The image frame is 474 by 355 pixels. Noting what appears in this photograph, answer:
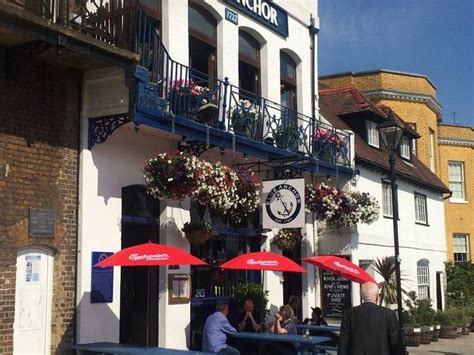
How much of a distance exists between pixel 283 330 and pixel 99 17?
240 inches

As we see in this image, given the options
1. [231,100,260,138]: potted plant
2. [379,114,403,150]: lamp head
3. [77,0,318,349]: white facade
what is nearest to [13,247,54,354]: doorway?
[77,0,318,349]: white facade

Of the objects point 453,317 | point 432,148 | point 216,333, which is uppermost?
point 432,148

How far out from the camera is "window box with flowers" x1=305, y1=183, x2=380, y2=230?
15102mm

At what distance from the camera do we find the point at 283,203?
42.8ft

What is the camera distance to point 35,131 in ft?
31.5

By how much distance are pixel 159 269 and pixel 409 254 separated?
11669 millimetres

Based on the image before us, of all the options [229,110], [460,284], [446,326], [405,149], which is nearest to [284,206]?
[229,110]

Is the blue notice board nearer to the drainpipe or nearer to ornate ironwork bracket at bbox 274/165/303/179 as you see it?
ornate ironwork bracket at bbox 274/165/303/179

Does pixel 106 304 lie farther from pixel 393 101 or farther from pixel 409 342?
pixel 393 101

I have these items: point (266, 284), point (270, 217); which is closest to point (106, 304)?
point (270, 217)

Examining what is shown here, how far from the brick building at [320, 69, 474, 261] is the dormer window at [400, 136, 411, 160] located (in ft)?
4.59

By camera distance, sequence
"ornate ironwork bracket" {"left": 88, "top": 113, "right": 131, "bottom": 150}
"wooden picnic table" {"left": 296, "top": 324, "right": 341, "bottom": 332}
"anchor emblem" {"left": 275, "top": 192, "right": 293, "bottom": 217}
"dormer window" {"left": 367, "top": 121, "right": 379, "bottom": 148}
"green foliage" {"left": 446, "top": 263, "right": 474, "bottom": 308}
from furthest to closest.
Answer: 1. "green foliage" {"left": 446, "top": 263, "right": 474, "bottom": 308}
2. "dormer window" {"left": 367, "top": 121, "right": 379, "bottom": 148}
3. "anchor emblem" {"left": 275, "top": 192, "right": 293, "bottom": 217}
4. "wooden picnic table" {"left": 296, "top": 324, "right": 341, "bottom": 332}
5. "ornate ironwork bracket" {"left": 88, "top": 113, "right": 131, "bottom": 150}

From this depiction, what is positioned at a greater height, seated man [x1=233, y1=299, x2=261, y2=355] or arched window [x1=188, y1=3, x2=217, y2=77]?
arched window [x1=188, y1=3, x2=217, y2=77]

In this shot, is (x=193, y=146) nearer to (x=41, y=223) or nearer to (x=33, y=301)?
(x=41, y=223)
